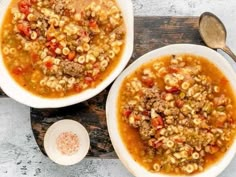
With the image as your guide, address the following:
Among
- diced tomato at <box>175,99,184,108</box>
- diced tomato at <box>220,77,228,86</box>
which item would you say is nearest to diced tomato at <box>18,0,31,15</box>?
diced tomato at <box>175,99,184,108</box>

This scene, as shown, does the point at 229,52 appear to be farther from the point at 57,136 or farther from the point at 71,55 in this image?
the point at 57,136

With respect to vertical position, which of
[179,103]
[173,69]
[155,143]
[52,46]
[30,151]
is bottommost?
[30,151]

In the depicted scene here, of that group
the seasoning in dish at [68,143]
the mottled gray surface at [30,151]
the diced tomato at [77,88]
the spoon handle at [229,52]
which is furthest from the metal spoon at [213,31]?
the seasoning in dish at [68,143]

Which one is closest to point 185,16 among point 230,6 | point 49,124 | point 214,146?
point 230,6

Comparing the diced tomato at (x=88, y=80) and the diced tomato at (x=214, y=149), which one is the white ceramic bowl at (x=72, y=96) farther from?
the diced tomato at (x=214, y=149)

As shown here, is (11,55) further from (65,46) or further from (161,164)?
(161,164)

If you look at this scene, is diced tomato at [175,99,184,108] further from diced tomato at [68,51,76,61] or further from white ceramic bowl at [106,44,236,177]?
diced tomato at [68,51,76,61]

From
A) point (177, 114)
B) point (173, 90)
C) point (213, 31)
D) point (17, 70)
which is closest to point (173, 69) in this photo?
point (173, 90)
